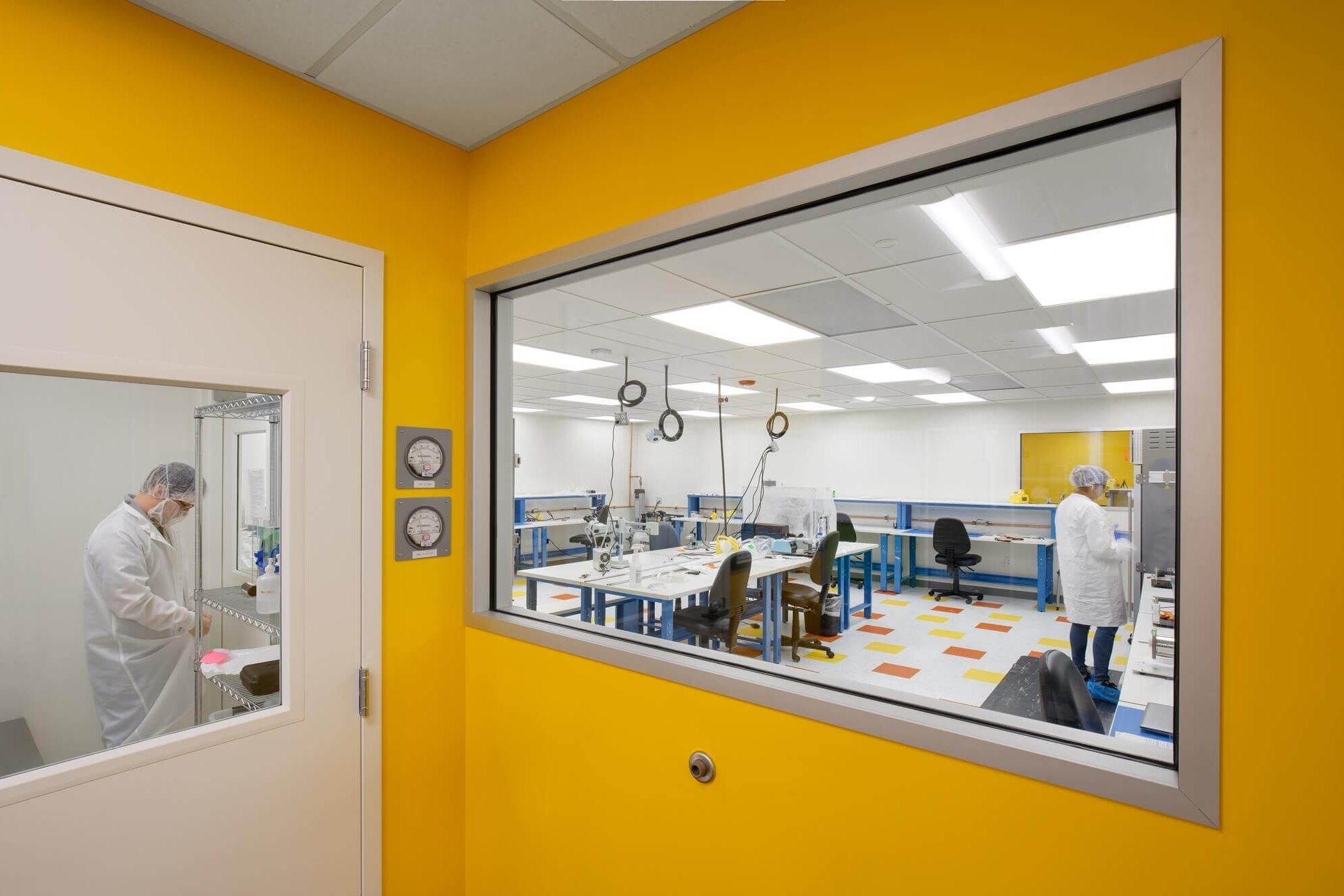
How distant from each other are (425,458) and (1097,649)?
6.23ft

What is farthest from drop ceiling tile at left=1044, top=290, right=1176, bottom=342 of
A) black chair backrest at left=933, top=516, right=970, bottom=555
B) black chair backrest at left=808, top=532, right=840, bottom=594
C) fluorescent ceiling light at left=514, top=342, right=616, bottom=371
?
fluorescent ceiling light at left=514, top=342, right=616, bottom=371

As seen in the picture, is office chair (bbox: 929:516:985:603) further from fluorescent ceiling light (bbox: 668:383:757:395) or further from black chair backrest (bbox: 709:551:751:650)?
fluorescent ceiling light (bbox: 668:383:757:395)

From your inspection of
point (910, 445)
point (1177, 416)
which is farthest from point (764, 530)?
point (1177, 416)

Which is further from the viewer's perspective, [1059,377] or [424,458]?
[424,458]

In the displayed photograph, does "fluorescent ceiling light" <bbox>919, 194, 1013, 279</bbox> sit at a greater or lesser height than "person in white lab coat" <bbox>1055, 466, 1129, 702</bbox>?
greater

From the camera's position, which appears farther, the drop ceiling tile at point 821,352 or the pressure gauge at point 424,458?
the drop ceiling tile at point 821,352

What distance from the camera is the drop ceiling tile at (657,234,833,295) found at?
2.10 meters

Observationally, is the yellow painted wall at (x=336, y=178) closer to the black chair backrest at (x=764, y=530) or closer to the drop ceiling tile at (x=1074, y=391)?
the black chair backrest at (x=764, y=530)

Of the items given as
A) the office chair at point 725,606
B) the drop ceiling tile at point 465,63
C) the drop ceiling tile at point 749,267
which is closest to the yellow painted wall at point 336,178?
the drop ceiling tile at point 465,63

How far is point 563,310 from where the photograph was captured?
3.00 metres

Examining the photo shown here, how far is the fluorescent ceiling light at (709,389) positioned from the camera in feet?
9.64

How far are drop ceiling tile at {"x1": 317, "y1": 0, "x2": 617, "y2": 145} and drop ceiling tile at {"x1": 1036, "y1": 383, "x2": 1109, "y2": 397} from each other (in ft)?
4.72

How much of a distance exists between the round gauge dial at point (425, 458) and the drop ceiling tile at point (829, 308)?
1.62 m

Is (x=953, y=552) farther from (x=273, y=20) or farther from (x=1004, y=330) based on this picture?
(x=273, y=20)
